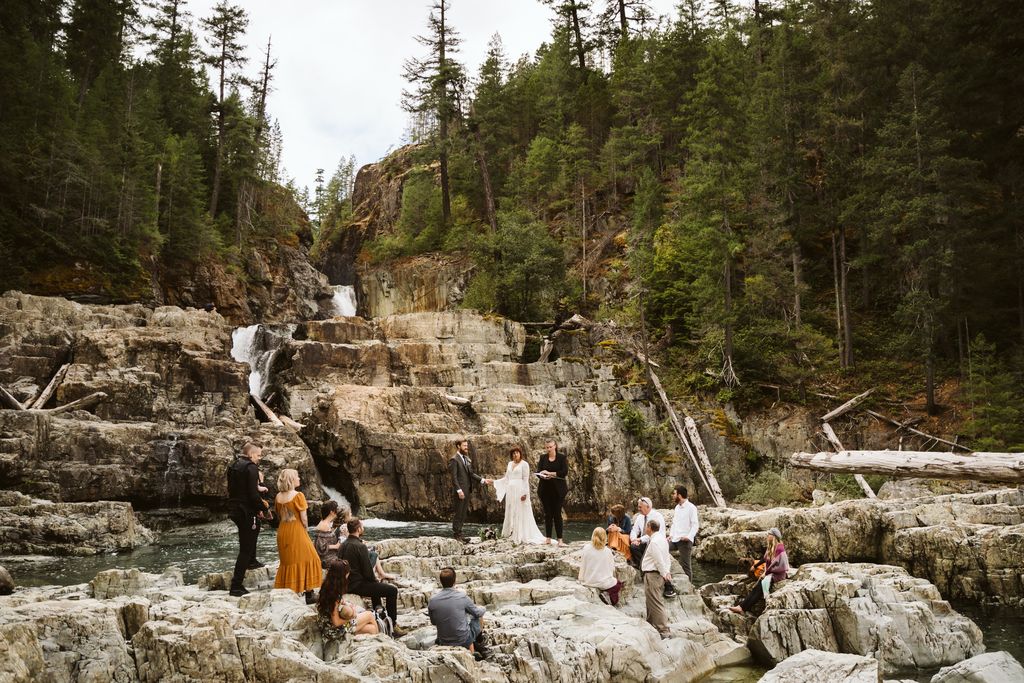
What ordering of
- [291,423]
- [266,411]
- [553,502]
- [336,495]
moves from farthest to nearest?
[266,411], [291,423], [336,495], [553,502]

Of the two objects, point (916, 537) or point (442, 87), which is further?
point (442, 87)

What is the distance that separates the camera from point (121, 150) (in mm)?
33656

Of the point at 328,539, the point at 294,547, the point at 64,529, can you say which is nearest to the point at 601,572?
the point at 328,539

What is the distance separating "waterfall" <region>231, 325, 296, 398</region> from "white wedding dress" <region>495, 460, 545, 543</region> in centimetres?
1530

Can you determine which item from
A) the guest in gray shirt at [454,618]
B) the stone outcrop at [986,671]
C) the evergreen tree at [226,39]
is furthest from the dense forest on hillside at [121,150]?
the stone outcrop at [986,671]

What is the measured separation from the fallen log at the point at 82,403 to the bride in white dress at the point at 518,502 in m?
13.0

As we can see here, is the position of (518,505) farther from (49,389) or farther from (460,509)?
(49,389)

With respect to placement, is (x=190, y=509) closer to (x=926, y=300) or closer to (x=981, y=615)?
(x=981, y=615)

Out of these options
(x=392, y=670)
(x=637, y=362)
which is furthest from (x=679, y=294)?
(x=392, y=670)

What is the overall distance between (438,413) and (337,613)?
49.4ft

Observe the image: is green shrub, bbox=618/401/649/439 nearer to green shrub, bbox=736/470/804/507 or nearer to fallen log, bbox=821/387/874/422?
green shrub, bbox=736/470/804/507

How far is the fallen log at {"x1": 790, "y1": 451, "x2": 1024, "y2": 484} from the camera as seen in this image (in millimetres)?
7095

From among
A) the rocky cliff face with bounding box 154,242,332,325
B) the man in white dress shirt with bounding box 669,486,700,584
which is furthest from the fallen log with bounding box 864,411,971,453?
the rocky cliff face with bounding box 154,242,332,325

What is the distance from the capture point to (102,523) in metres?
15.4
